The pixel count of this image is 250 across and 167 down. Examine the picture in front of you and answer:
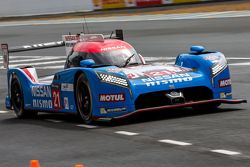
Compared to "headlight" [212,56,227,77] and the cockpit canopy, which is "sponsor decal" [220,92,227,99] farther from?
the cockpit canopy

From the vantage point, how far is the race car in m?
13.0

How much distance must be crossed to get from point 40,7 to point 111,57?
38.9 metres

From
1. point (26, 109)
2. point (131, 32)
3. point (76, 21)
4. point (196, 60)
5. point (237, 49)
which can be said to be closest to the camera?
point (196, 60)

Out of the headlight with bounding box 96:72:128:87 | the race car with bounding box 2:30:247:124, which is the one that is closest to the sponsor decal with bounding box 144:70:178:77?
the race car with bounding box 2:30:247:124

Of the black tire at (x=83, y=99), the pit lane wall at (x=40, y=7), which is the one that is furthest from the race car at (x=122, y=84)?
the pit lane wall at (x=40, y=7)

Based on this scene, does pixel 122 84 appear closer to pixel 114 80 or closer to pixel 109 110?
pixel 114 80

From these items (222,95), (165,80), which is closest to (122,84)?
(165,80)

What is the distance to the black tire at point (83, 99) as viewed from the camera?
13.3 metres

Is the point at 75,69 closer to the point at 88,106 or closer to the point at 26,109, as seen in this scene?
the point at 88,106

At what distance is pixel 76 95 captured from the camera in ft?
44.4

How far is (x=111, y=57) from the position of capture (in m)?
14.2

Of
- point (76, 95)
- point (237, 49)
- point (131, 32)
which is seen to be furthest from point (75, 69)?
point (131, 32)

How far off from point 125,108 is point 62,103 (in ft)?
4.79

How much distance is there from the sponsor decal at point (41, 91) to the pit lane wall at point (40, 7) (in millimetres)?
35725
